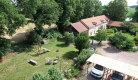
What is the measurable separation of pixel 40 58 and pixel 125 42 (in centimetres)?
1910

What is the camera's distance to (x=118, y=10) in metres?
43.7

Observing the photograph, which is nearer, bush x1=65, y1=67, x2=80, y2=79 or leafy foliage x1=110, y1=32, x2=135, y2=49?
bush x1=65, y1=67, x2=80, y2=79

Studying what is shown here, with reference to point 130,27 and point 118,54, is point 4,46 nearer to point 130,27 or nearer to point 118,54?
point 118,54

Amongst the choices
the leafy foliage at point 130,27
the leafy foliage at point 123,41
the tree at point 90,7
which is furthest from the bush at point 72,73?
the tree at point 90,7

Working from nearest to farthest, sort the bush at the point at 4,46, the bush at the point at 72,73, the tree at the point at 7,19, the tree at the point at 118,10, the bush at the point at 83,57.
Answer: the bush at the point at 72,73 < the bush at the point at 83,57 < the tree at the point at 7,19 < the bush at the point at 4,46 < the tree at the point at 118,10

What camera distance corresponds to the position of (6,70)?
567 inches

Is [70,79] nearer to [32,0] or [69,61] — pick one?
[69,61]

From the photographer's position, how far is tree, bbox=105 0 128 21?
42.3m

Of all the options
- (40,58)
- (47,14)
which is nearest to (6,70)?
(40,58)

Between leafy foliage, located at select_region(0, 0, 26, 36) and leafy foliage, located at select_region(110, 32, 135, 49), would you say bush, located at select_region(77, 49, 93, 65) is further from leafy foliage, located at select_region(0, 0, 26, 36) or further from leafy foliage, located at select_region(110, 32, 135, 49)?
leafy foliage, located at select_region(0, 0, 26, 36)

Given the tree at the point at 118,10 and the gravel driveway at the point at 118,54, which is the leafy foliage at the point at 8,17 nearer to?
the gravel driveway at the point at 118,54

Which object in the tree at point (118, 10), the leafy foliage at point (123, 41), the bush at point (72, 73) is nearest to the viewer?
the bush at point (72, 73)

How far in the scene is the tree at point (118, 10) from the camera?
42.3 metres

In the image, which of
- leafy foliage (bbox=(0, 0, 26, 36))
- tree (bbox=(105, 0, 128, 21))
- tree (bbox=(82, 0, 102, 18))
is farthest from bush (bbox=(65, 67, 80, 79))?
tree (bbox=(105, 0, 128, 21))
